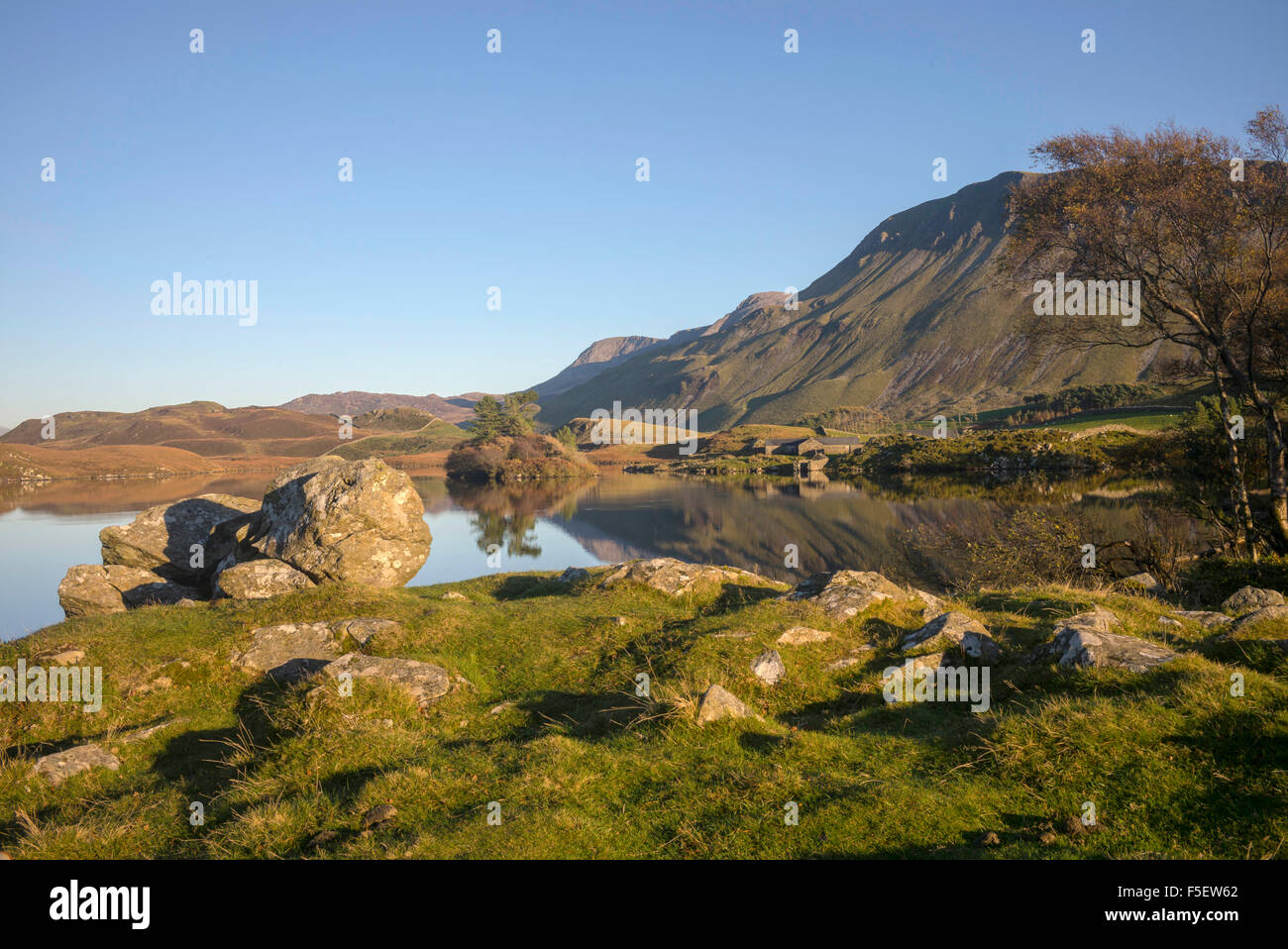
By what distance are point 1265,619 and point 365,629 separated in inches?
552

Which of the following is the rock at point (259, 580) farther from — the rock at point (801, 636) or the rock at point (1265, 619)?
the rock at point (1265, 619)

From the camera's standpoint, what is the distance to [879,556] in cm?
2989

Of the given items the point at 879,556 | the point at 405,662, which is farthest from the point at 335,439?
the point at 405,662

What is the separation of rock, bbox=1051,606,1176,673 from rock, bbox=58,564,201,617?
1942 centimetres

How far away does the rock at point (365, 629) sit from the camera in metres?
11.7

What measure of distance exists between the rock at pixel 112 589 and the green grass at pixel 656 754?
6.08 meters

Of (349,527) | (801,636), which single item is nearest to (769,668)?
(801,636)

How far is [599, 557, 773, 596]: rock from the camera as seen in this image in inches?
608

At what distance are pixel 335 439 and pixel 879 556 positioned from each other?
163 m

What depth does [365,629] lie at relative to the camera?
11859 mm

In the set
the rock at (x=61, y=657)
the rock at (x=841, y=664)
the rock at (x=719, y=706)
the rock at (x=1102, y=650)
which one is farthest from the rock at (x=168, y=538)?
the rock at (x=1102, y=650)

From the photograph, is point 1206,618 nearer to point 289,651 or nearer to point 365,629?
point 365,629

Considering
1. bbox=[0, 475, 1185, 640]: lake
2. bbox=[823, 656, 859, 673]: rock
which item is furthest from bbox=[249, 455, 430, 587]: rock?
bbox=[823, 656, 859, 673]: rock
